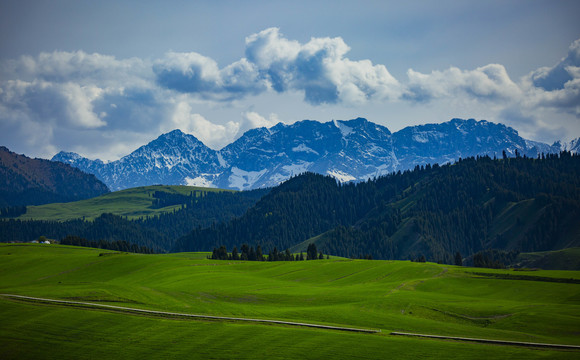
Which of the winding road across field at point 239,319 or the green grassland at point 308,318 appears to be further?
the winding road across field at point 239,319

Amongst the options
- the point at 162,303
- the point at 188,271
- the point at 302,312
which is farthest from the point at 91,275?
the point at 302,312

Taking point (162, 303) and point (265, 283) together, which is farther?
point (265, 283)

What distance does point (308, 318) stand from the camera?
242ft

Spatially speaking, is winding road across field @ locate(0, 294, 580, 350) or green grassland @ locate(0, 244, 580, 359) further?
winding road across field @ locate(0, 294, 580, 350)

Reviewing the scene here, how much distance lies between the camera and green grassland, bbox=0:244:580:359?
2240 inches

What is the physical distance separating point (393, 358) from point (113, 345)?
3078 centimetres

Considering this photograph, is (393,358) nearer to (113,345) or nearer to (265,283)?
(113,345)

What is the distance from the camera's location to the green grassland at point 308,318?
56906 millimetres

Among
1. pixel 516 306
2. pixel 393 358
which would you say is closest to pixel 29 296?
pixel 393 358

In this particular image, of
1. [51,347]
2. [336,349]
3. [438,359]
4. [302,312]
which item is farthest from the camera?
[302,312]

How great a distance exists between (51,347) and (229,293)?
47.8m

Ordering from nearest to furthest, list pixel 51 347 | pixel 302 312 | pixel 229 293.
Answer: pixel 51 347, pixel 302 312, pixel 229 293

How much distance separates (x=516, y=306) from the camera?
276 ft

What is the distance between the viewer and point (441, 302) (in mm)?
88562
